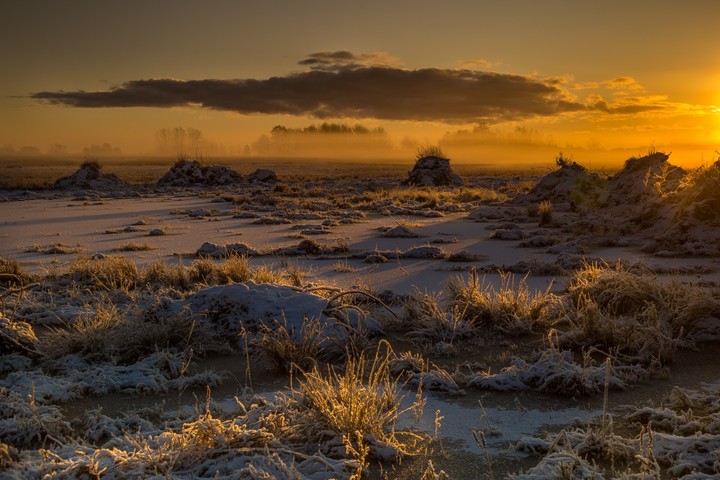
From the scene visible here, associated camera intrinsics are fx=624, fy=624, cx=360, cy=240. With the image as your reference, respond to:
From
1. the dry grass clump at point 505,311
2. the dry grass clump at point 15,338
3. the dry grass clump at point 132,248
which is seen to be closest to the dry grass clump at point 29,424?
the dry grass clump at point 15,338

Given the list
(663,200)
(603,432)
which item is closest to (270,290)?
(603,432)

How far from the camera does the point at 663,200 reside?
1470 centimetres

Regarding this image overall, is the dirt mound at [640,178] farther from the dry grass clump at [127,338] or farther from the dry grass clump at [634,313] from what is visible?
the dry grass clump at [127,338]

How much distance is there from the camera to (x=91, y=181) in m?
35.7

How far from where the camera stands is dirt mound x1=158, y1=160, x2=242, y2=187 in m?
39.3

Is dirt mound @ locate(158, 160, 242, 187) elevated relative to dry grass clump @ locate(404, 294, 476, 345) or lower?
elevated

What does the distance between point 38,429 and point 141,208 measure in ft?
71.2

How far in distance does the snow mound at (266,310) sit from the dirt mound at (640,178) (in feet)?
41.6

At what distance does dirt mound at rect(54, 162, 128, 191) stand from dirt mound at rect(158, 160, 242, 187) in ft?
10.8

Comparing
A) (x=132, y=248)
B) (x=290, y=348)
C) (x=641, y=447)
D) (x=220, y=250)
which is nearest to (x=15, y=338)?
(x=290, y=348)

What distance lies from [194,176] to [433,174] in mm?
15221

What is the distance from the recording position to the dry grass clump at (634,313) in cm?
564

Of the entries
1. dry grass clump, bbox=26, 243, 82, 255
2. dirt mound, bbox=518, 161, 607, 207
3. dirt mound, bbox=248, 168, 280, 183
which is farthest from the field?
dirt mound, bbox=248, 168, 280, 183

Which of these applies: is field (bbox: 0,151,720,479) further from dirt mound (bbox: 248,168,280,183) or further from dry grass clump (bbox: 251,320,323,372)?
dirt mound (bbox: 248,168,280,183)
